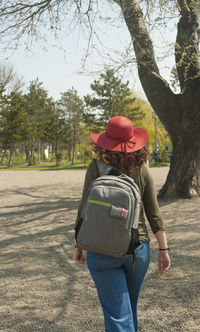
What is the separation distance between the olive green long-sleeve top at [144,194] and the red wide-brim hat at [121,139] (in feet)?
0.42

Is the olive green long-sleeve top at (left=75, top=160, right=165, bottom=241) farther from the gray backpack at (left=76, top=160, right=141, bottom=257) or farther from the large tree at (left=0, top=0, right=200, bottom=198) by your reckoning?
the large tree at (left=0, top=0, right=200, bottom=198)

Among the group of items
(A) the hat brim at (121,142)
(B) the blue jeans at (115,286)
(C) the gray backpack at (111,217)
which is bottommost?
(B) the blue jeans at (115,286)

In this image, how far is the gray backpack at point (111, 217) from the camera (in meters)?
1.75

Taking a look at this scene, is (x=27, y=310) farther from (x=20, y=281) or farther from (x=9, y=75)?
(x=9, y=75)

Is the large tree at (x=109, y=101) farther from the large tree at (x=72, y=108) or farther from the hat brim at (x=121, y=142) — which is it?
the hat brim at (x=121, y=142)

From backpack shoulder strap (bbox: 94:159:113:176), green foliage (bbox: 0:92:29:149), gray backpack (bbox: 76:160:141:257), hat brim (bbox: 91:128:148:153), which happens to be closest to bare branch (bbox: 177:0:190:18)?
hat brim (bbox: 91:128:148:153)

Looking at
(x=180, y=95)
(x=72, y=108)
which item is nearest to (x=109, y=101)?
(x=72, y=108)

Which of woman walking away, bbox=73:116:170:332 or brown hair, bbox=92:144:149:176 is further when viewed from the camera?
brown hair, bbox=92:144:149:176

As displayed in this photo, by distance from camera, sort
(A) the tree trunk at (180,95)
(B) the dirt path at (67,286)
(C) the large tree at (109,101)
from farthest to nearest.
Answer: (C) the large tree at (109,101) < (A) the tree trunk at (180,95) < (B) the dirt path at (67,286)

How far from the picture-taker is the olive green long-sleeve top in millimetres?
1963

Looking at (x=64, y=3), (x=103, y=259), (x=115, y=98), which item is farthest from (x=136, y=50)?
(x=115, y=98)

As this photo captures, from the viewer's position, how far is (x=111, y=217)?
5.73ft

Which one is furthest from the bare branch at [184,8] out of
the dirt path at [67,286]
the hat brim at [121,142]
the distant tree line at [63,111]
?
the distant tree line at [63,111]

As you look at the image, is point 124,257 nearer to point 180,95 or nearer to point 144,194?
point 144,194
